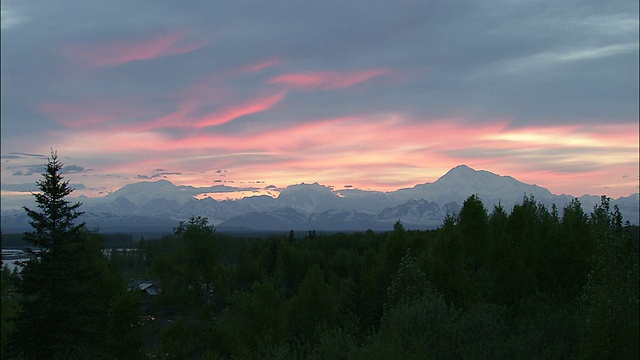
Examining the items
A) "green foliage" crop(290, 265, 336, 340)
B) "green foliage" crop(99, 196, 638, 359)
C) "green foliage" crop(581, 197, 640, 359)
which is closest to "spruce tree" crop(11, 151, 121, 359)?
Result: "green foliage" crop(99, 196, 638, 359)

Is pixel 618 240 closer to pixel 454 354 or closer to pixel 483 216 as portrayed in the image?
pixel 454 354

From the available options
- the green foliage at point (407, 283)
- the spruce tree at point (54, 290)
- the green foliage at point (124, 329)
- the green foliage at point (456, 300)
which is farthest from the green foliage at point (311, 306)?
the spruce tree at point (54, 290)

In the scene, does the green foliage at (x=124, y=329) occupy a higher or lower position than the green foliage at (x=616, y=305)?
lower

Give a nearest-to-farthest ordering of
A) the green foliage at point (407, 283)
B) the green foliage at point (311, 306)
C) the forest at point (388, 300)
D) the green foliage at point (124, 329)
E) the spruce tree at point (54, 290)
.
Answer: the forest at point (388, 300) → the spruce tree at point (54, 290) → the green foliage at point (407, 283) → the green foliage at point (124, 329) → the green foliage at point (311, 306)

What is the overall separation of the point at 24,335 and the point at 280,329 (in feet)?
73.0

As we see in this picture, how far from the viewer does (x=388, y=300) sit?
145 ft

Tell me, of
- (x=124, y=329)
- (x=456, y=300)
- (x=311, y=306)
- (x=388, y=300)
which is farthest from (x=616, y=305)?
(x=124, y=329)

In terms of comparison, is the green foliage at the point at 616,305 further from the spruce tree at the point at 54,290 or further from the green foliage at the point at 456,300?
the spruce tree at the point at 54,290

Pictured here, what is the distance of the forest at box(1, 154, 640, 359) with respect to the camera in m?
27.6

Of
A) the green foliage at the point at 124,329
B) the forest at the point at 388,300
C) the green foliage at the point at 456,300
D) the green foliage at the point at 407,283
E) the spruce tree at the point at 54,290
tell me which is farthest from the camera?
the green foliage at the point at 124,329

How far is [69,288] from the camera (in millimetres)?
37594

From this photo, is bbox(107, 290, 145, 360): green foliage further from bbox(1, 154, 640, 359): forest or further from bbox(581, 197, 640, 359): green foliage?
bbox(581, 197, 640, 359): green foliage

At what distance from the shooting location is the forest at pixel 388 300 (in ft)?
90.5

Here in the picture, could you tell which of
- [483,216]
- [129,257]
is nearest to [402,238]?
[483,216]
